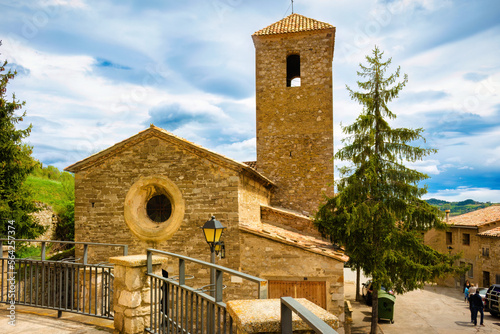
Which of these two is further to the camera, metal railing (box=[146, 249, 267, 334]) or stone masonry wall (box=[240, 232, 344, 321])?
stone masonry wall (box=[240, 232, 344, 321])

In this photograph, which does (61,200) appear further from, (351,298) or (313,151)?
(351,298)

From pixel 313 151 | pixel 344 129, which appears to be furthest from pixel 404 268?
pixel 313 151

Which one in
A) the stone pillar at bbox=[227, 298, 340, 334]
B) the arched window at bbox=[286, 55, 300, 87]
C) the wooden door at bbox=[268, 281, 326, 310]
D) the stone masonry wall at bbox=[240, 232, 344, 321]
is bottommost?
the wooden door at bbox=[268, 281, 326, 310]

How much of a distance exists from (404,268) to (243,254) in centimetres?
574

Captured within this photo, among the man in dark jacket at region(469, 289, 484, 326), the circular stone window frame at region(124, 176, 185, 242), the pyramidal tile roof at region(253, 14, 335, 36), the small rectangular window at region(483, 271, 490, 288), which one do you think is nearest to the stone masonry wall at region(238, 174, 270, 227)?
the circular stone window frame at region(124, 176, 185, 242)

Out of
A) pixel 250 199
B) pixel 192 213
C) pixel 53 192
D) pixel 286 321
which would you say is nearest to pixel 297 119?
pixel 250 199

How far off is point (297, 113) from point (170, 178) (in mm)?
9244

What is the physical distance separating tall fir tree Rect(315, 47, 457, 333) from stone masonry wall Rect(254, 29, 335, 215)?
482 centimetres

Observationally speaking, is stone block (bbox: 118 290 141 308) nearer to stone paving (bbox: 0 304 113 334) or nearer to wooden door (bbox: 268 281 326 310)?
stone paving (bbox: 0 304 113 334)

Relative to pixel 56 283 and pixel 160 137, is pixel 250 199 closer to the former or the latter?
pixel 160 137

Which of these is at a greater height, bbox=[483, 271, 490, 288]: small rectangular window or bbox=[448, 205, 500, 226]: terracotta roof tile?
bbox=[448, 205, 500, 226]: terracotta roof tile

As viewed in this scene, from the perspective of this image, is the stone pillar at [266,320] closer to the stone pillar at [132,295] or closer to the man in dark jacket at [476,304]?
the stone pillar at [132,295]

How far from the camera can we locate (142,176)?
11.3 meters

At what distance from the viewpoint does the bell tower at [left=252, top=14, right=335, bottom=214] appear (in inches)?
683
